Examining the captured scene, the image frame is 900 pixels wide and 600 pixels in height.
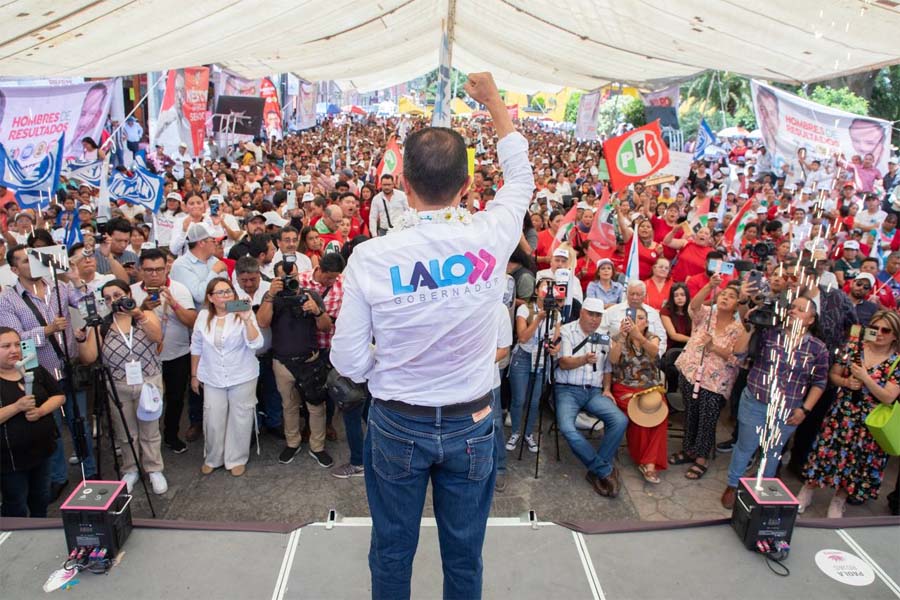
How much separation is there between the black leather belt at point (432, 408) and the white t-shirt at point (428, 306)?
0.05 ft

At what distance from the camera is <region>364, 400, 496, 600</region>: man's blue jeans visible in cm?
178

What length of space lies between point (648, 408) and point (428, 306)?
11.5ft

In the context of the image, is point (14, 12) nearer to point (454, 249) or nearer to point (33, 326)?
point (33, 326)

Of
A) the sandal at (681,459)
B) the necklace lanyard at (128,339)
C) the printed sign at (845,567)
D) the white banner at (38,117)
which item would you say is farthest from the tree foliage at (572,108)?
the printed sign at (845,567)

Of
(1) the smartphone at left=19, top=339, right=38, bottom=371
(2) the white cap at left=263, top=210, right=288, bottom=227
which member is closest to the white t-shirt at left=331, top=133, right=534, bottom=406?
(1) the smartphone at left=19, top=339, right=38, bottom=371

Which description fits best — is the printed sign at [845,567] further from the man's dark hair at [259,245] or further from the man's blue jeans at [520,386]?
the man's dark hair at [259,245]

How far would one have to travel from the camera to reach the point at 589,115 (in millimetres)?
18344

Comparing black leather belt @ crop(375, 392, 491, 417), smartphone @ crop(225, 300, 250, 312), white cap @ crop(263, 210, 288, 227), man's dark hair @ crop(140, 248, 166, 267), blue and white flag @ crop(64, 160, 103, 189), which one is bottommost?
smartphone @ crop(225, 300, 250, 312)

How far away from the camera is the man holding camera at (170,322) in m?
4.46

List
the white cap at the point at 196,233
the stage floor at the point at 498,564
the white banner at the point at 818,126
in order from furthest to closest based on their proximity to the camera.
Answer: the white banner at the point at 818,126 < the white cap at the point at 196,233 < the stage floor at the point at 498,564

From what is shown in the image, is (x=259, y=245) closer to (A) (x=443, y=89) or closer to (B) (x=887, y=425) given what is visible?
(A) (x=443, y=89)

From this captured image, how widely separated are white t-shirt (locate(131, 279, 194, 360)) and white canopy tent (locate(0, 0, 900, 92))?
1852mm

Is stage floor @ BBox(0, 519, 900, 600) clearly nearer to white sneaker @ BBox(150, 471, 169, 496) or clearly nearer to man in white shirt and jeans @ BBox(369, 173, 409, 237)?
white sneaker @ BBox(150, 471, 169, 496)

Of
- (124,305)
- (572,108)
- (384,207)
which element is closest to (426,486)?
(124,305)
